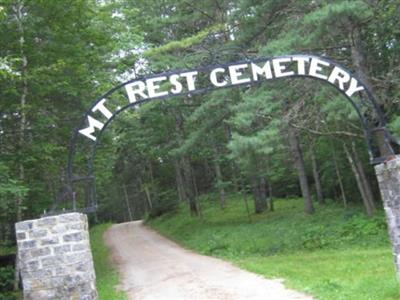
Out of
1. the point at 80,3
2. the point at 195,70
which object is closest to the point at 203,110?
the point at 80,3

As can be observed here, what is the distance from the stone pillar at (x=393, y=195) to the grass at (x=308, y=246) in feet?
2.34

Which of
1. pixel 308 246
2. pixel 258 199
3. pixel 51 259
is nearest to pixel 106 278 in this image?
pixel 308 246

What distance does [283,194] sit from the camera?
33.0m

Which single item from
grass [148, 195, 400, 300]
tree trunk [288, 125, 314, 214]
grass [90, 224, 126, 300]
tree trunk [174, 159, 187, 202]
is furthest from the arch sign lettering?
tree trunk [174, 159, 187, 202]

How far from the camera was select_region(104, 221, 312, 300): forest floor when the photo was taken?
10.5m

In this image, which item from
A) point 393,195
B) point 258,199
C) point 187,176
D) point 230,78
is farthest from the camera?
point 187,176

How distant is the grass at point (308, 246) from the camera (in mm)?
9812

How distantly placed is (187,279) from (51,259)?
5657 mm

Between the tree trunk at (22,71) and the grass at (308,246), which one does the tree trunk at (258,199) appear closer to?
the grass at (308,246)

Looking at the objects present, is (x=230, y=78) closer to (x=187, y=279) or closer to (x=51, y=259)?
(x=51, y=259)

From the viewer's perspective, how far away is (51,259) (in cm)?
801

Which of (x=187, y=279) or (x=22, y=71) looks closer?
(x=187, y=279)

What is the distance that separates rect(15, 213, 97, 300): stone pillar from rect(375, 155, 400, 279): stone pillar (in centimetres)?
475

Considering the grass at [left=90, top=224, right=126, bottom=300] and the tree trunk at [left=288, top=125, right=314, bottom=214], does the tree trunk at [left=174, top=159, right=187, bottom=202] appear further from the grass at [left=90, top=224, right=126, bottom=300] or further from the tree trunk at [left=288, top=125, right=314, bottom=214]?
the tree trunk at [left=288, top=125, right=314, bottom=214]
